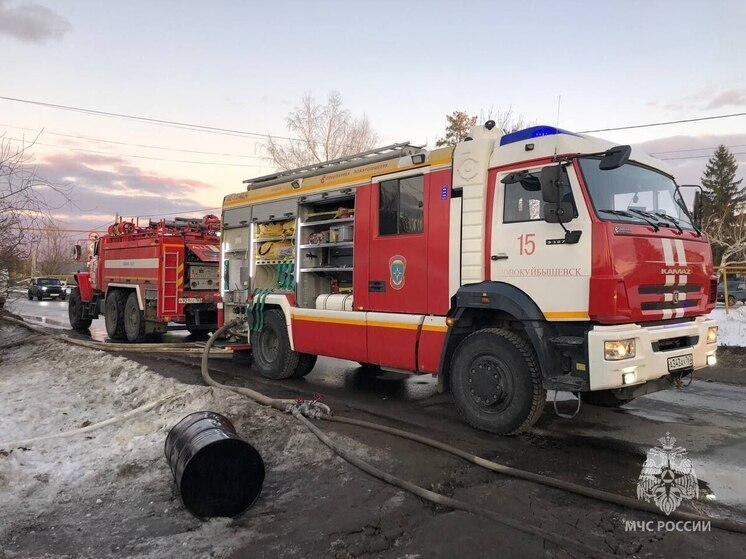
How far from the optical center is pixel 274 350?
913 cm

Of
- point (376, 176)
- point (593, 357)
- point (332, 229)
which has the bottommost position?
point (593, 357)

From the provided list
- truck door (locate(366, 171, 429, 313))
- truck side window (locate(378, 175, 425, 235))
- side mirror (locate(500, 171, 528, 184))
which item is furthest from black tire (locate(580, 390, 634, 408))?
truck side window (locate(378, 175, 425, 235))

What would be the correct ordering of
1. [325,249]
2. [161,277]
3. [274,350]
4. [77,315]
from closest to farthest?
[325,249] → [274,350] → [161,277] → [77,315]

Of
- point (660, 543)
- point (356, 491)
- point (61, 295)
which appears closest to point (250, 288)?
point (356, 491)

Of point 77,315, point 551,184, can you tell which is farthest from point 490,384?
point 77,315

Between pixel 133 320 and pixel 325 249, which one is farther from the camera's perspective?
pixel 133 320

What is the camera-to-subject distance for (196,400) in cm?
628

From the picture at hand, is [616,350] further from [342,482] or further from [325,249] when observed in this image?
[325,249]

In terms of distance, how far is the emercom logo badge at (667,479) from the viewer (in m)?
4.08

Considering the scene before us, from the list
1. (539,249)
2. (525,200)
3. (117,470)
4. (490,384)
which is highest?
(525,200)

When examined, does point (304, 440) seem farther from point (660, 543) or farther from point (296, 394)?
point (660, 543)

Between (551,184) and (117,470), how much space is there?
4780 mm

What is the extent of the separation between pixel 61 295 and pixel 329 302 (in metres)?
36.4

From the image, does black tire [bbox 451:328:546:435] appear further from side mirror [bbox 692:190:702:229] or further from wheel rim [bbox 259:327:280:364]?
wheel rim [bbox 259:327:280:364]
